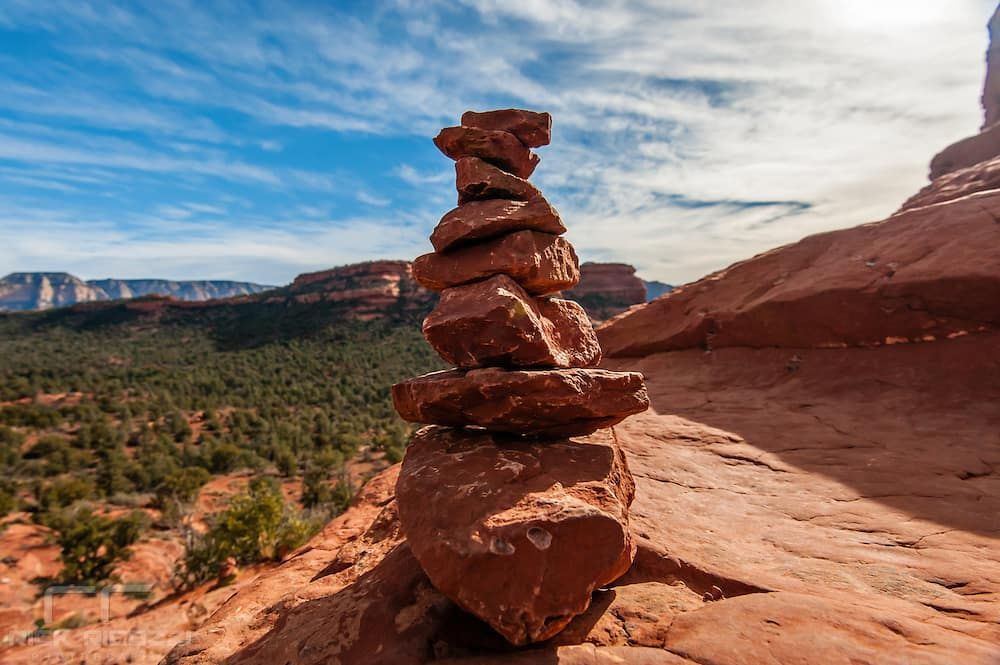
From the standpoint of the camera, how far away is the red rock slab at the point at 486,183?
6.27m

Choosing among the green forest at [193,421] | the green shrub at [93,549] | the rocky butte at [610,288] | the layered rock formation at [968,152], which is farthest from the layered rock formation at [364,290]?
the layered rock formation at [968,152]

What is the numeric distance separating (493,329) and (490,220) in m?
1.58

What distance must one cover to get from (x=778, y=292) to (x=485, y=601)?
12.8 metres

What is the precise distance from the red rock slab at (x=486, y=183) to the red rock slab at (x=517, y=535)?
12.2ft

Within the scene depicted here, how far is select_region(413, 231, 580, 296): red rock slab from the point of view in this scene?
5.74 meters

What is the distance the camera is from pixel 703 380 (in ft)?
42.2

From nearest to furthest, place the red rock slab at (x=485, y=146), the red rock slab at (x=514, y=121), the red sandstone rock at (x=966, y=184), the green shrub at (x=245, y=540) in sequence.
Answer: the red rock slab at (x=485, y=146) < the red rock slab at (x=514, y=121) < the red sandstone rock at (x=966, y=184) < the green shrub at (x=245, y=540)

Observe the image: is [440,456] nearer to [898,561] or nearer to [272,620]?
[272,620]

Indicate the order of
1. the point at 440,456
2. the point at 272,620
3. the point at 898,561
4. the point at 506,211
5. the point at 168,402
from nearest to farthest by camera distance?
the point at 898,561 < the point at 440,456 < the point at 272,620 < the point at 506,211 < the point at 168,402

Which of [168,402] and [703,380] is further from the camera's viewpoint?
[168,402]

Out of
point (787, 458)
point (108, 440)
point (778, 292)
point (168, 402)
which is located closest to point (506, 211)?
point (787, 458)

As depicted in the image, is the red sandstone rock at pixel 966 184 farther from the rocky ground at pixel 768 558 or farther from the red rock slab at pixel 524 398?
the red rock slab at pixel 524 398

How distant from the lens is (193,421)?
4725 centimetres

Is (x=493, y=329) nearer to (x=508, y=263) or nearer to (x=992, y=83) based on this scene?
(x=508, y=263)
